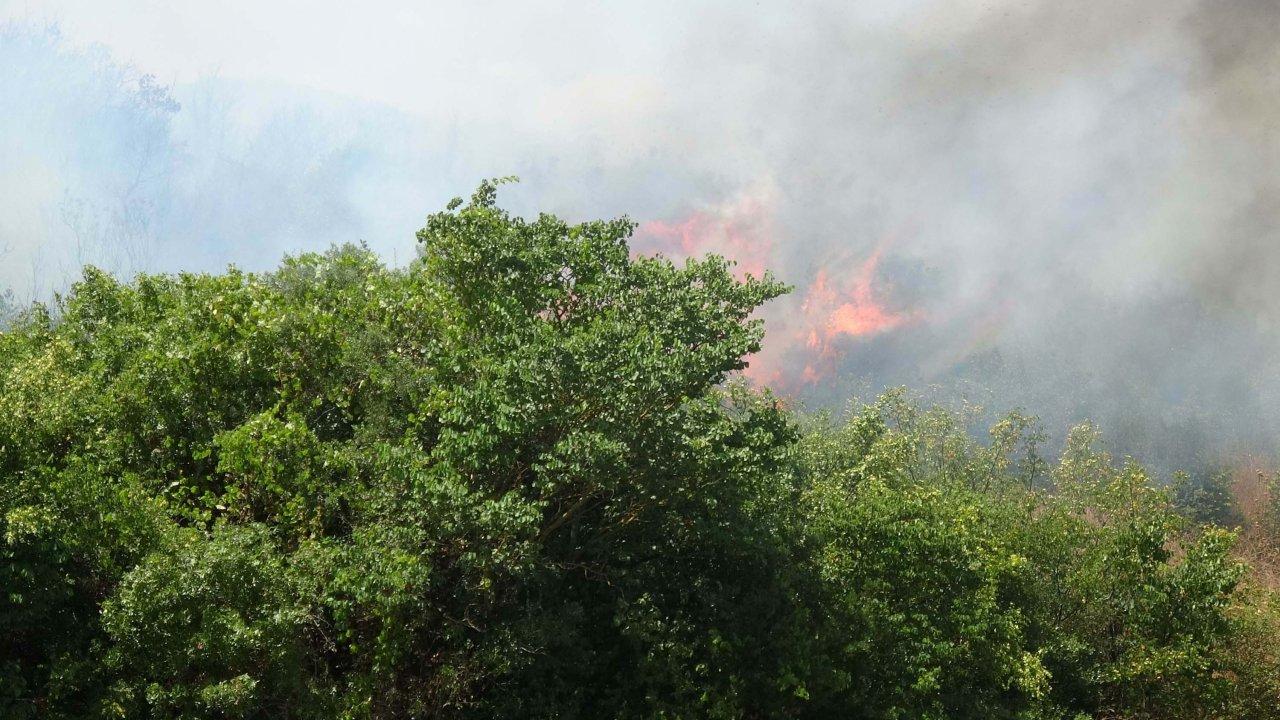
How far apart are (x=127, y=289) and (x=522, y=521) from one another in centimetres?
1635

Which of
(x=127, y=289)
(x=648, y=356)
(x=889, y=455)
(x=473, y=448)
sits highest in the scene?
(x=889, y=455)

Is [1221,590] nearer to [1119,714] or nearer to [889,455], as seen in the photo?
[1119,714]

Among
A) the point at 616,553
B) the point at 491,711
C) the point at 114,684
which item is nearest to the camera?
the point at 114,684

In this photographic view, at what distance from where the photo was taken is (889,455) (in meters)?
42.6

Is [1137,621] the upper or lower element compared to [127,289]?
lower

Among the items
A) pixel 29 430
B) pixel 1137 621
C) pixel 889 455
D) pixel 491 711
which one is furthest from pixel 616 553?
pixel 889 455

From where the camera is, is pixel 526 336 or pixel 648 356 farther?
pixel 526 336

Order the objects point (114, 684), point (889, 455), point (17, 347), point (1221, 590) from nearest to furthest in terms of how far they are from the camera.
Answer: point (114, 684)
point (17, 347)
point (1221, 590)
point (889, 455)

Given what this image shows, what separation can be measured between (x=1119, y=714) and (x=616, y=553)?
2243cm

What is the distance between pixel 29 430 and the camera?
18.6 m

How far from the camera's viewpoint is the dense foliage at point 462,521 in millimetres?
16797

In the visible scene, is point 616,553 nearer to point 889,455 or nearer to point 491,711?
point 491,711

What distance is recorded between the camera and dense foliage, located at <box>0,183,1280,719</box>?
16797 mm

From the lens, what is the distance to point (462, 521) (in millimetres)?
17172
